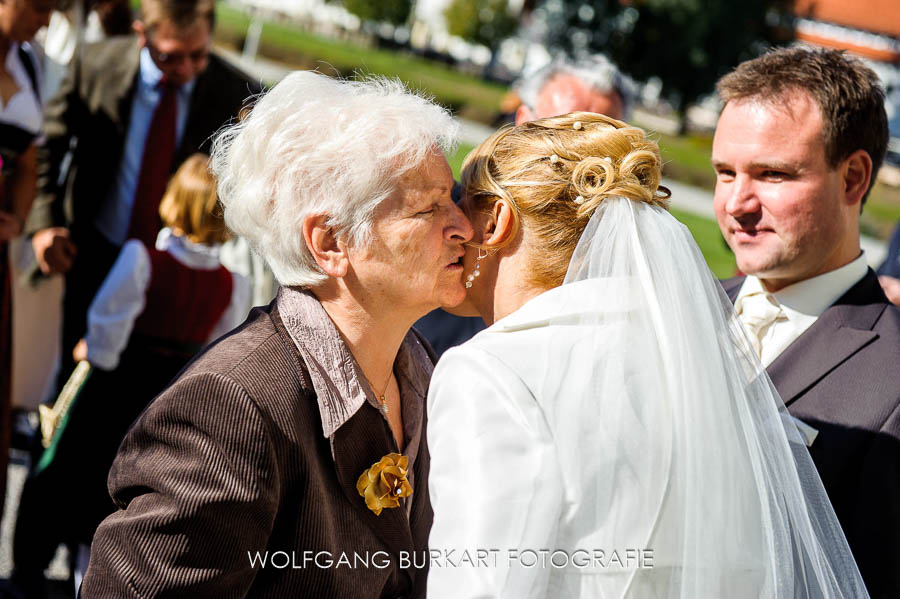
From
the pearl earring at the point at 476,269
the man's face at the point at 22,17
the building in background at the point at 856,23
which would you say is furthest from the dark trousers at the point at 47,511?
the building in background at the point at 856,23

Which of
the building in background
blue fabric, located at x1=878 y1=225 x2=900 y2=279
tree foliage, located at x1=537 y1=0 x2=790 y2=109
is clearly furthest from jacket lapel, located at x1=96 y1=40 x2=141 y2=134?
the building in background

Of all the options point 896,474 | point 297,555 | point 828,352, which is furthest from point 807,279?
point 297,555

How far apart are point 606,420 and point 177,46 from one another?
3754mm

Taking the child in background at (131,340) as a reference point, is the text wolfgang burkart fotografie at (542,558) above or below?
above

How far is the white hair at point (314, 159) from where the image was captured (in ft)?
7.21

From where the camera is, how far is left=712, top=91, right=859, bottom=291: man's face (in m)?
2.69

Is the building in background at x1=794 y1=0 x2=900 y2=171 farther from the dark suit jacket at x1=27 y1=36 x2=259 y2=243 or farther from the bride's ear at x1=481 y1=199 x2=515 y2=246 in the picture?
the bride's ear at x1=481 y1=199 x2=515 y2=246

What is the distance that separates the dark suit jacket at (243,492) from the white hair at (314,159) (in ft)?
0.83

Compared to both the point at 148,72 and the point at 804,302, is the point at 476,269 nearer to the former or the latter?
the point at 804,302

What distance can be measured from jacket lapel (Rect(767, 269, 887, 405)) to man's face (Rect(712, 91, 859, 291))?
171 millimetres

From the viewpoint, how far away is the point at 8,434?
161 inches

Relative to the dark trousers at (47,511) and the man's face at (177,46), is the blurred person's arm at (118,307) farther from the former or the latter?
the man's face at (177,46)

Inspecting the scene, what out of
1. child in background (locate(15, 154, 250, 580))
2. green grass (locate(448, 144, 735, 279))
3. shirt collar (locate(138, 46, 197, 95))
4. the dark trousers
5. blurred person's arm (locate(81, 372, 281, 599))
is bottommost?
green grass (locate(448, 144, 735, 279))

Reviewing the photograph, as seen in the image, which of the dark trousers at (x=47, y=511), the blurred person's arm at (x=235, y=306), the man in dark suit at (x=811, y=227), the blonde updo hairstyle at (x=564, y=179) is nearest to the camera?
the blonde updo hairstyle at (x=564, y=179)
